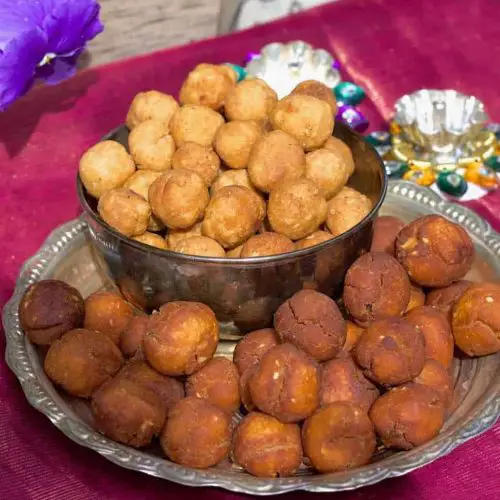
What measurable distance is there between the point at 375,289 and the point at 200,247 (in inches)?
7.6

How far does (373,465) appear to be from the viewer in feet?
2.03

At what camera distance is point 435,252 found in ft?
2.57

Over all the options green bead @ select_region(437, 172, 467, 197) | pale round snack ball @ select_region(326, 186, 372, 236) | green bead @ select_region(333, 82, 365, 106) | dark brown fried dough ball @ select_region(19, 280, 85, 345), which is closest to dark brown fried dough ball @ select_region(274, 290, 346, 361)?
pale round snack ball @ select_region(326, 186, 372, 236)

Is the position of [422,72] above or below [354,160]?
below

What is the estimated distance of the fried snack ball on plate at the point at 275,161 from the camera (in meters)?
0.79

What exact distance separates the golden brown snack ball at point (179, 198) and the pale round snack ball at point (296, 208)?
82mm

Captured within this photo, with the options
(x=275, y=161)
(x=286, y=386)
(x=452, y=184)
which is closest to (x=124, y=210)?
(x=275, y=161)

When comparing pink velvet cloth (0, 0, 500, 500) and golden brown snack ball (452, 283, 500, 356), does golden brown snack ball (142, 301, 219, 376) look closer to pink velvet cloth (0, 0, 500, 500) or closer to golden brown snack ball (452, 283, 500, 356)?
pink velvet cloth (0, 0, 500, 500)

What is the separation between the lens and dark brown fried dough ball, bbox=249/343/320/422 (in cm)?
64

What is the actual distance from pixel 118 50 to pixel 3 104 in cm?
57

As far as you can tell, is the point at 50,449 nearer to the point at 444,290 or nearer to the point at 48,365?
the point at 48,365

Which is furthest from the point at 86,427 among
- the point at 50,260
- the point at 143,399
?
the point at 50,260

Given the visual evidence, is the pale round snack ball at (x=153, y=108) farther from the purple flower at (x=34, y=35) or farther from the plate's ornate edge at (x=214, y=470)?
the plate's ornate edge at (x=214, y=470)

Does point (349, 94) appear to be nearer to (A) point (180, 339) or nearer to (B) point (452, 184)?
(B) point (452, 184)
